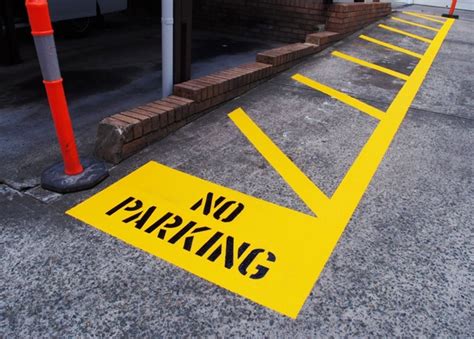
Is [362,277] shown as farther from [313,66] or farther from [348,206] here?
[313,66]

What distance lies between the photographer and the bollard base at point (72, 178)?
2.76m

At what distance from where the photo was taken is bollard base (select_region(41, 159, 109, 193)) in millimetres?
2760

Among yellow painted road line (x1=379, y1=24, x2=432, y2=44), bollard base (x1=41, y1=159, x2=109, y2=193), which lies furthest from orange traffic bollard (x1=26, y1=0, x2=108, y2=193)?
yellow painted road line (x1=379, y1=24, x2=432, y2=44)

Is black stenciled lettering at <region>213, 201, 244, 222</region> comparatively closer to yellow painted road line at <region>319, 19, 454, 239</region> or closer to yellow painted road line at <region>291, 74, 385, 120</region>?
yellow painted road line at <region>319, 19, 454, 239</region>

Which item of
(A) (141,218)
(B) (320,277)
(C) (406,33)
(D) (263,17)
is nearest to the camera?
(B) (320,277)

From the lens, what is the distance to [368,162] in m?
3.33

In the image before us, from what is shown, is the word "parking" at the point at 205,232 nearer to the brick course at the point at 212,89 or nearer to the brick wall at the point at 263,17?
the brick course at the point at 212,89

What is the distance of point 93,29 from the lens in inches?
332

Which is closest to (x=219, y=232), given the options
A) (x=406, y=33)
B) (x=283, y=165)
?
(x=283, y=165)

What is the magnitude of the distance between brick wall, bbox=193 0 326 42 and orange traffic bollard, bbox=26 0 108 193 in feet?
18.8

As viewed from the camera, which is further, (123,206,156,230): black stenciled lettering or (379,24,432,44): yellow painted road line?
(379,24,432,44): yellow painted road line

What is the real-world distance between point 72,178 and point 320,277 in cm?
193

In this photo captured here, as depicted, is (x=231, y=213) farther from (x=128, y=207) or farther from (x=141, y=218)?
(x=128, y=207)

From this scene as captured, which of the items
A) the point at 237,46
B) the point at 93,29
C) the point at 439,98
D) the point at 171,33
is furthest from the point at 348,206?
the point at 93,29
